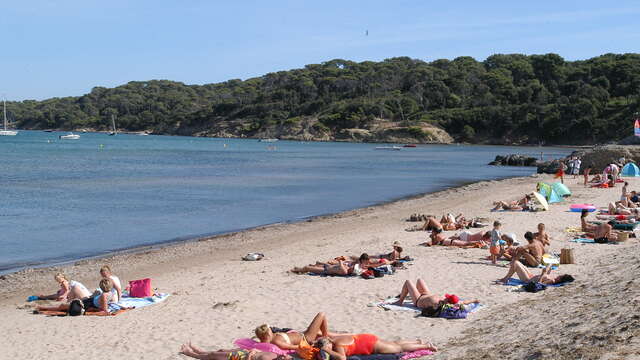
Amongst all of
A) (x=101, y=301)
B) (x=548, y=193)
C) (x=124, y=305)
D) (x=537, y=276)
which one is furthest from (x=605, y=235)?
(x=101, y=301)

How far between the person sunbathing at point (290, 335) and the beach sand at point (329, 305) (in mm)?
1140

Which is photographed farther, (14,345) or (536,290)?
(536,290)

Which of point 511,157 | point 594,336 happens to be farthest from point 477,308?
point 511,157

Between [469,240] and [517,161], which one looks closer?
[469,240]

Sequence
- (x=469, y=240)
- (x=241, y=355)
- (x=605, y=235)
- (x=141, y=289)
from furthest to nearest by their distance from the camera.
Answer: (x=469, y=240) < (x=605, y=235) < (x=141, y=289) < (x=241, y=355)

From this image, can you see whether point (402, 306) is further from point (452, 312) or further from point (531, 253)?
point (531, 253)

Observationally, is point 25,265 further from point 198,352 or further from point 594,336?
point 594,336

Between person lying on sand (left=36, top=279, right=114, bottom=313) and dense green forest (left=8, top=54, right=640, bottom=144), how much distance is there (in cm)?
9381

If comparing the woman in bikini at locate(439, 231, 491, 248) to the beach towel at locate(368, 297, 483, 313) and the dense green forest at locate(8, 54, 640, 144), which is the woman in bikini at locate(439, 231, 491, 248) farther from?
the dense green forest at locate(8, 54, 640, 144)

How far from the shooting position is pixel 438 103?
137375mm

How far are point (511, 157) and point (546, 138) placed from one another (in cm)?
5430

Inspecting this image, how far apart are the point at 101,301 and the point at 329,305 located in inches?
133

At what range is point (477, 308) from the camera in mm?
9625

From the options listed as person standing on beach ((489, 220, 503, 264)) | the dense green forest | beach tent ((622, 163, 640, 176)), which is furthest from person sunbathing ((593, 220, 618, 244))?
the dense green forest
